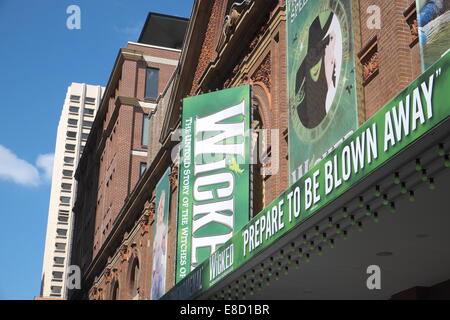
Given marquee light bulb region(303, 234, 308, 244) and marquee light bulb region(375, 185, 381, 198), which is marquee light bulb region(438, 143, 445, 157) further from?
marquee light bulb region(303, 234, 308, 244)

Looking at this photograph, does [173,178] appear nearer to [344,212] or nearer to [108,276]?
[108,276]

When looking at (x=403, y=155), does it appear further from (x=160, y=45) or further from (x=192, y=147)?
(x=160, y=45)

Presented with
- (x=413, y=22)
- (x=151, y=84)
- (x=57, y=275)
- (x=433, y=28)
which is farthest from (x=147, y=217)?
(x=57, y=275)

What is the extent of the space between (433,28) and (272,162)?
8.14m

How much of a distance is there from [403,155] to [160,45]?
4660 cm

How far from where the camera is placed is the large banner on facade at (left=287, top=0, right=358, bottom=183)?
15.3 meters

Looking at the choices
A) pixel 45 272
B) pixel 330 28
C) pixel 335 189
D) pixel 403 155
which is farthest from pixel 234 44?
pixel 45 272

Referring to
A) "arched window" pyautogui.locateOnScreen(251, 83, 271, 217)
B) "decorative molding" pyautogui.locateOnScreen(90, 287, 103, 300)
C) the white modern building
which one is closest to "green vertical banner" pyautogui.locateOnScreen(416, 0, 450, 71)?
"arched window" pyautogui.locateOnScreen(251, 83, 271, 217)

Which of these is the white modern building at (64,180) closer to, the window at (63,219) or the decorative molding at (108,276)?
the window at (63,219)

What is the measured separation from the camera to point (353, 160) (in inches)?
387

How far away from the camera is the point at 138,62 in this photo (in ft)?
165
